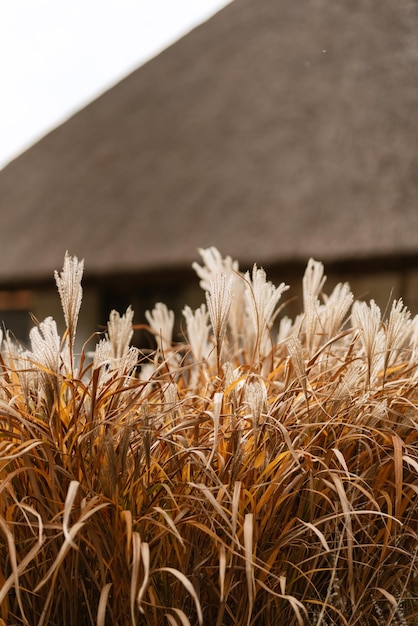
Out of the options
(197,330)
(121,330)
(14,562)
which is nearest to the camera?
(14,562)

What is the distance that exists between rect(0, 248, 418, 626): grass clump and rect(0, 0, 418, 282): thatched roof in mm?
3380

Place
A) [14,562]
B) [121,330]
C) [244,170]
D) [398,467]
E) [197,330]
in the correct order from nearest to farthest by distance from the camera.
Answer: [14,562]
[398,467]
[121,330]
[197,330]
[244,170]

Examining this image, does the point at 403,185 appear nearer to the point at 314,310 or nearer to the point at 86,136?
the point at 86,136

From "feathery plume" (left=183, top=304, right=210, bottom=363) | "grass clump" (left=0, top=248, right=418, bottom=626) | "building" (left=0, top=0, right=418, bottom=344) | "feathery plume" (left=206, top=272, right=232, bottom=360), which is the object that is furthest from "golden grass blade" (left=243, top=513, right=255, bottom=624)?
"building" (left=0, top=0, right=418, bottom=344)

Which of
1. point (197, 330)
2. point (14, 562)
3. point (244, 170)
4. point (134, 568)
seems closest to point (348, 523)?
point (134, 568)

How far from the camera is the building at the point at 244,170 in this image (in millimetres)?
4406

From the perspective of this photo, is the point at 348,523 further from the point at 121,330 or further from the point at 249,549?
the point at 121,330

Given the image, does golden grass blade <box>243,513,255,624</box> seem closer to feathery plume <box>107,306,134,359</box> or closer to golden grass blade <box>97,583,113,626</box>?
golden grass blade <box>97,583,113,626</box>

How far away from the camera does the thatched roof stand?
4.49 meters

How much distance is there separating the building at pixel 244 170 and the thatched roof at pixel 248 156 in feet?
0.04

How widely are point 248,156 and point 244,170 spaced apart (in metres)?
0.14

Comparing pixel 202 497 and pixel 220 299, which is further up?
pixel 220 299

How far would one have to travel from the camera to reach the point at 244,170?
16.6 feet

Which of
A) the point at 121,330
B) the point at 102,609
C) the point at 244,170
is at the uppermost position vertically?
the point at 244,170
